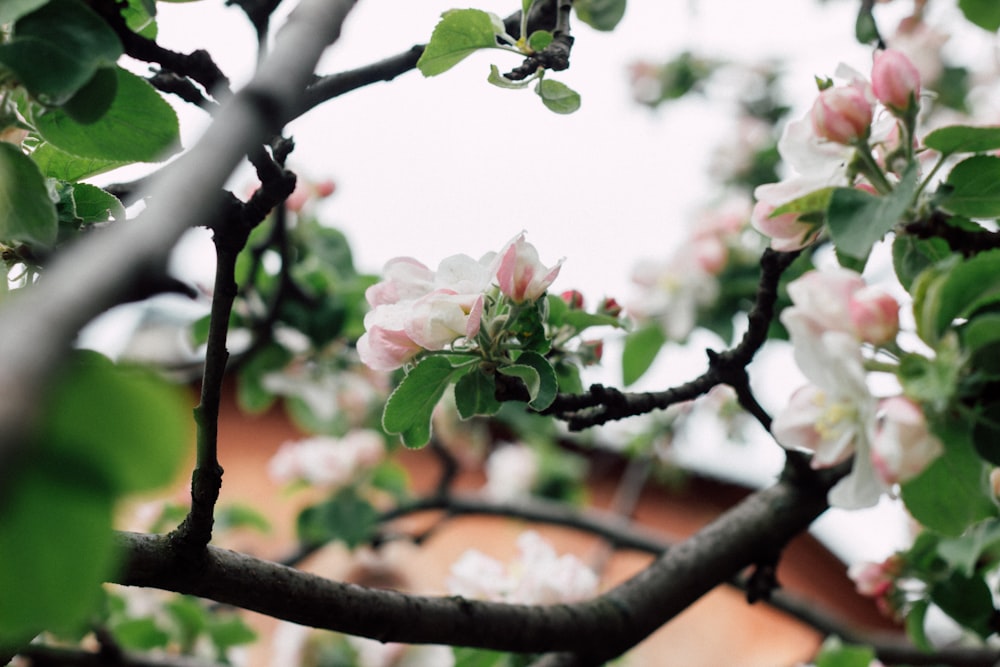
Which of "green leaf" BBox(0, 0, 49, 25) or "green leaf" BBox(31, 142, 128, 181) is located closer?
"green leaf" BBox(0, 0, 49, 25)

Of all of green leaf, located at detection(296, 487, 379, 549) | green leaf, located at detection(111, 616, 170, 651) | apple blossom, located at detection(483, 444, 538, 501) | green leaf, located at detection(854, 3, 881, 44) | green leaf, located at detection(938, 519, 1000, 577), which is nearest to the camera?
green leaf, located at detection(938, 519, 1000, 577)

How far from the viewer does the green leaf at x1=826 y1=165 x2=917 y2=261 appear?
0.57 m

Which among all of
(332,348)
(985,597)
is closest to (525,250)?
(985,597)

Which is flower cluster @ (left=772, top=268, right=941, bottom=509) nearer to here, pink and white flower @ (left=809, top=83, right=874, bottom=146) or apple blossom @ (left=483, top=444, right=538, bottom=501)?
pink and white flower @ (left=809, top=83, right=874, bottom=146)

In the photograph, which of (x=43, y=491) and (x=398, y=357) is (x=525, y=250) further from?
(x=43, y=491)

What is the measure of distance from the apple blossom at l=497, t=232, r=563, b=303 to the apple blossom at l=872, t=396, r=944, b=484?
26 cm

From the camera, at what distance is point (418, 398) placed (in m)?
0.69

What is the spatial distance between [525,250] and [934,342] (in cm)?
29

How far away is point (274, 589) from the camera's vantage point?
673 millimetres

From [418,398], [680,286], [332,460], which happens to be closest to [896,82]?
[418,398]

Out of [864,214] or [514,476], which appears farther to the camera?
[514,476]

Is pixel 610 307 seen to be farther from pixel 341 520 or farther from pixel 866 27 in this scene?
pixel 341 520

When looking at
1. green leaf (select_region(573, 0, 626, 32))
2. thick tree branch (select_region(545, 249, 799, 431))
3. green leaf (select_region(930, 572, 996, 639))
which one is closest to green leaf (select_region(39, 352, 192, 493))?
thick tree branch (select_region(545, 249, 799, 431))

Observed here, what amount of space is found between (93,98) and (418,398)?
1.04ft
